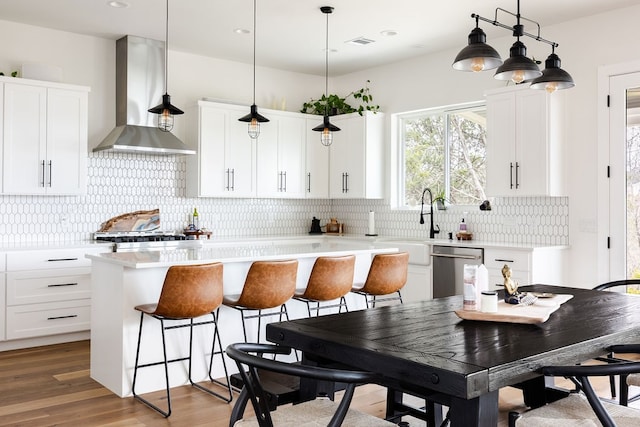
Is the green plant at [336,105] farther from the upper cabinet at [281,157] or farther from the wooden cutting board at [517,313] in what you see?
the wooden cutting board at [517,313]

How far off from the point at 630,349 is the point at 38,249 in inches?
191

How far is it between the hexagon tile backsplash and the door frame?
36cm

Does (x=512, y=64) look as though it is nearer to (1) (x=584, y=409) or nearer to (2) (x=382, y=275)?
(1) (x=584, y=409)

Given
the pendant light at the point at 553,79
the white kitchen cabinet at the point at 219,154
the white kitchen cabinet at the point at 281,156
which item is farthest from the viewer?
the white kitchen cabinet at the point at 281,156

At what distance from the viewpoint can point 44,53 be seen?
618cm

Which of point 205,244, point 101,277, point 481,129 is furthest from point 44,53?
point 481,129

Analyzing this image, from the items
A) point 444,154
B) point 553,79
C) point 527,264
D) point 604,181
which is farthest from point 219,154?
point 553,79

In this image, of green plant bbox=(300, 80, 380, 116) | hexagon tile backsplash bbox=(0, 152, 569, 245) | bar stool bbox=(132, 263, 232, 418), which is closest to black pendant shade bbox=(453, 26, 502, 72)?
bar stool bbox=(132, 263, 232, 418)

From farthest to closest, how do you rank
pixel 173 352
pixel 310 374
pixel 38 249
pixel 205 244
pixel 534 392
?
pixel 205 244, pixel 38 249, pixel 173 352, pixel 534 392, pixel 310 374

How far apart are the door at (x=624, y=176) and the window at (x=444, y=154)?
5.01ft

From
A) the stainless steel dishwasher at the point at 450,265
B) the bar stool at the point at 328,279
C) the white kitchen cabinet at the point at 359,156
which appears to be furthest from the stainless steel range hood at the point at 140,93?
the stainless steel dishwasher at the point at 450,265

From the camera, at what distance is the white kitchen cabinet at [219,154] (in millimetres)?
6855

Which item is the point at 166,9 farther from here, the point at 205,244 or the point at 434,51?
the point at 434,51

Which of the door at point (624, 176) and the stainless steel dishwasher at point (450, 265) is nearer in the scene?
the door at point (624, 176)
